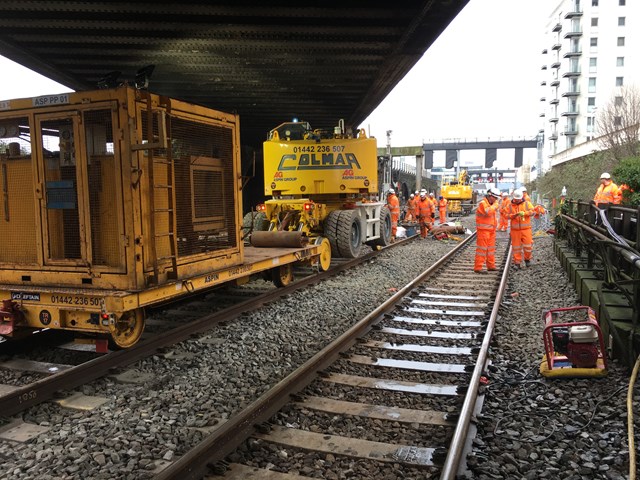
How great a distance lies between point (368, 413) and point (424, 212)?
15.0 m

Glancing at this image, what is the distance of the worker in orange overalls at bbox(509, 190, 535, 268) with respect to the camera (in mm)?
11305

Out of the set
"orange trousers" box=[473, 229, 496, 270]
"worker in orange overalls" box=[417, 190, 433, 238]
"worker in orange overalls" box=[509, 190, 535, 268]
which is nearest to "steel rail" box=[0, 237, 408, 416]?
"orange trousers" box=[473, 229, 496, 270]

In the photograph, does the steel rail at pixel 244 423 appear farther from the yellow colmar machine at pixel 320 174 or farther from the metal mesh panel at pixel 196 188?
the yellow colmar machine at pixel 320 174

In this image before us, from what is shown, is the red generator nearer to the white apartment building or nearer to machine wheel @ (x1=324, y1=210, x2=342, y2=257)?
machine wheel @ (x1=324, y1=210, x2=342, y2=257)

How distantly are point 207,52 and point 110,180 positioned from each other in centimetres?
689

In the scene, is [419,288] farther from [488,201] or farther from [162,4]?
[162,4]

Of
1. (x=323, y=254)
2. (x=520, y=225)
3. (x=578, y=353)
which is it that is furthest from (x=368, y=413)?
(x=520, y=225)

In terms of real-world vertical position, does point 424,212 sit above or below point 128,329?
above

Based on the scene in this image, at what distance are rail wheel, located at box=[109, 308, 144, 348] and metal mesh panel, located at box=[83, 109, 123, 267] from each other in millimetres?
544

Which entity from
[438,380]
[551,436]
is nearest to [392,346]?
[438,380]

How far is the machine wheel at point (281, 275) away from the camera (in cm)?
877

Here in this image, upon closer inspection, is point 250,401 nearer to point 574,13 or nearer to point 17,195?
point 17,195

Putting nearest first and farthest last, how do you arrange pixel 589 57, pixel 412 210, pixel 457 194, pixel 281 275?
pixel 281 275 < pixel 412 210 < pixel 457 194 < pixel 589 57

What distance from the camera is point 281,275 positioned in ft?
29.2
